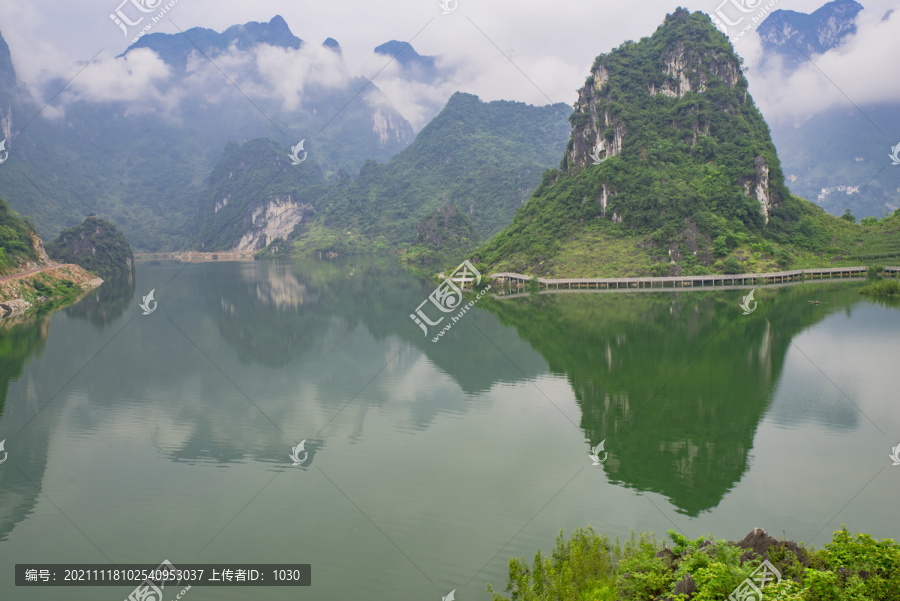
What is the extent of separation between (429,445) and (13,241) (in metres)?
52.6

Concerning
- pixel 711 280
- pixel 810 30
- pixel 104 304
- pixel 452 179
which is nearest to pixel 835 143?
pixel 810 30

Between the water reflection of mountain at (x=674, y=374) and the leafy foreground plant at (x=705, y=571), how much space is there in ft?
11.6

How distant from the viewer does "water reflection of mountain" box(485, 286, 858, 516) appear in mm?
14898

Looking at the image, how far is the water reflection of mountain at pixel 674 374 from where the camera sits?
1490 cm

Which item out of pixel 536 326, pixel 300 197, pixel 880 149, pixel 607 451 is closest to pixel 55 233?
pixel 300 197

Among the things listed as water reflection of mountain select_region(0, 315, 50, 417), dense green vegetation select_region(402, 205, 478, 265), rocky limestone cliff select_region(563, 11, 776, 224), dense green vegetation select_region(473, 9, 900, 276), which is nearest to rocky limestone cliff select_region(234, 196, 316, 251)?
dense green vegetation select_region(402, 205, 478, 265)

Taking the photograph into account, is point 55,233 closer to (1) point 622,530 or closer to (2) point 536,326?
(2) point 536,326

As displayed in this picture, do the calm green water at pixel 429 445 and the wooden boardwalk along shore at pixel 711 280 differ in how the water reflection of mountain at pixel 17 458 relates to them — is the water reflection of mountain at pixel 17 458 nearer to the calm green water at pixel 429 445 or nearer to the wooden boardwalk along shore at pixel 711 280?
the calm green water at pixel 429 445

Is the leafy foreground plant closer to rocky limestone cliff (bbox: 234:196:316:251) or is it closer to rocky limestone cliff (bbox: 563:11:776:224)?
rocky limestone cliff (bbox: 563:11:776:224)

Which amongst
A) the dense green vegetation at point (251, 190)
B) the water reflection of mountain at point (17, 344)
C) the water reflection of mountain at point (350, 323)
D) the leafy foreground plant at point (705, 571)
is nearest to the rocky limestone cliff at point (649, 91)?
the water reflection of mountain at point (350, 323)

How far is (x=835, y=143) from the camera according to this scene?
16888cm

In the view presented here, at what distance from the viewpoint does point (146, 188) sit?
194500 mm

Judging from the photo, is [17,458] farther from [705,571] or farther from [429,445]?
[705,571]

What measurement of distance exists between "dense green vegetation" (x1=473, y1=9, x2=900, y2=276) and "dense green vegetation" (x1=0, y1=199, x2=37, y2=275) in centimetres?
4265
